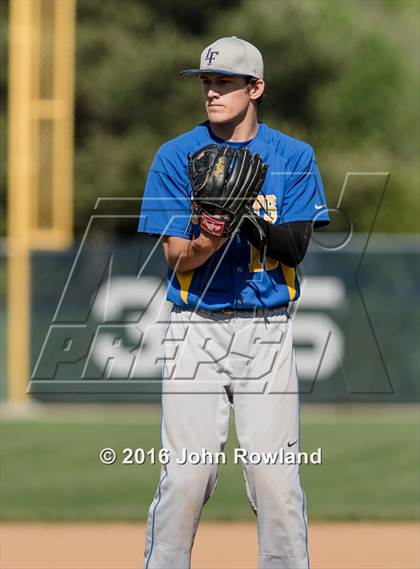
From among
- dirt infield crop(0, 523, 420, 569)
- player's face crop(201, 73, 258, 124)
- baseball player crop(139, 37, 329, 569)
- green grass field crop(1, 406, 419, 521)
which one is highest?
player's face crop(201, 73, 258, 124)

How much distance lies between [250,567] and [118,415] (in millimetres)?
6225

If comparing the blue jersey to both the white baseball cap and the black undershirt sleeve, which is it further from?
the white baseball cap

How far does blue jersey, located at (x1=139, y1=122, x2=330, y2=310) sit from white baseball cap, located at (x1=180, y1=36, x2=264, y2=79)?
252 millimetres

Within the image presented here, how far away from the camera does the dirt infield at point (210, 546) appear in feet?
19.5

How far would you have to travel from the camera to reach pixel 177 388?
4.28 metres

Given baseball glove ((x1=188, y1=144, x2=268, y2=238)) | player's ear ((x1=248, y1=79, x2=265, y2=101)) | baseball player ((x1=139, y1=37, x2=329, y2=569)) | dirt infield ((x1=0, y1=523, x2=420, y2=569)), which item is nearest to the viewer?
baseball glove ((x1=188, y1=144, x2=268, y2=238))

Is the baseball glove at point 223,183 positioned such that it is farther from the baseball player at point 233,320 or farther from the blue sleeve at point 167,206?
the blue sleeve at point 167,206

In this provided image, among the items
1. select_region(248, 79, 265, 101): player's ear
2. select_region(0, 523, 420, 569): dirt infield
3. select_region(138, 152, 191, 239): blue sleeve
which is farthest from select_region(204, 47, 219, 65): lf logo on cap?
select_region(0, 523, 420, 569): dirt infield

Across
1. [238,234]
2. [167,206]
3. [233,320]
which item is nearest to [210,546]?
[233,320]

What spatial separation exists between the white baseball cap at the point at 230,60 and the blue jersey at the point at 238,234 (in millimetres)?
252

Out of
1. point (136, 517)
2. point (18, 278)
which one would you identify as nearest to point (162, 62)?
point (18, 278)

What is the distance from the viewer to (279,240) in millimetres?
4223

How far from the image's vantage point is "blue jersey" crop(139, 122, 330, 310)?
14.3ft

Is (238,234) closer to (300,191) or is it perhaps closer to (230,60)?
(300,191)
